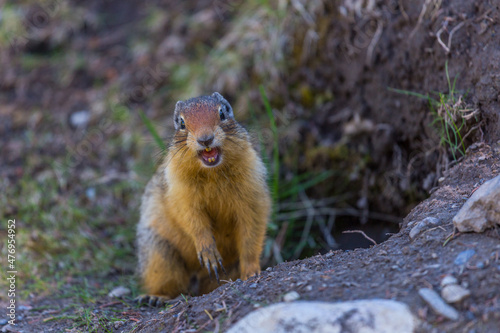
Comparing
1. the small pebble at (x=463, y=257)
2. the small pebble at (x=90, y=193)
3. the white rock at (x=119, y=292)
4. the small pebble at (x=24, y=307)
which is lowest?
the white rock at (x=119, y=292)

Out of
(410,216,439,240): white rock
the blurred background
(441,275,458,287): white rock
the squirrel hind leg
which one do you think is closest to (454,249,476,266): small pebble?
(441,275,458,287): white rock

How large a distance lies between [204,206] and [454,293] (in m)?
2.84

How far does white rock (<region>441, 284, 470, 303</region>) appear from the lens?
3016 mm

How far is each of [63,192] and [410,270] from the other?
19.3ft

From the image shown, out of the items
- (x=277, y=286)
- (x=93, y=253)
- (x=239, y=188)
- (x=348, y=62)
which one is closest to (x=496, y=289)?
(x=277, y=286)

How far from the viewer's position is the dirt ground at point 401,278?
3.03 metres

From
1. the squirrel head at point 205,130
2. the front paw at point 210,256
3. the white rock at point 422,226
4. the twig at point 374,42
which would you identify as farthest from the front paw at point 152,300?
the twig at point 374,42

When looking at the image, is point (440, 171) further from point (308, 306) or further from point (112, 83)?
point (112, 83)

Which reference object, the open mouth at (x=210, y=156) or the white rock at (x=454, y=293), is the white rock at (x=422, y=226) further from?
the open mouth at (x=210, y=156)

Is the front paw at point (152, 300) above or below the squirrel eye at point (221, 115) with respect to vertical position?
below

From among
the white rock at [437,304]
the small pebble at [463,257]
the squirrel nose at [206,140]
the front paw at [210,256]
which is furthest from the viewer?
the front paw at [210,256]

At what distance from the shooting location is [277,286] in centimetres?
373

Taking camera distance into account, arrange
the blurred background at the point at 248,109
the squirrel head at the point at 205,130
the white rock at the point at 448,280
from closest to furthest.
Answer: the white rock at the point at 448,280 < the squirrel head at the point at 205,130 < the blurred background at the point at 248,109

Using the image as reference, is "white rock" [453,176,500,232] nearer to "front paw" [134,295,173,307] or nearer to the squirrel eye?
the squirrel eye
